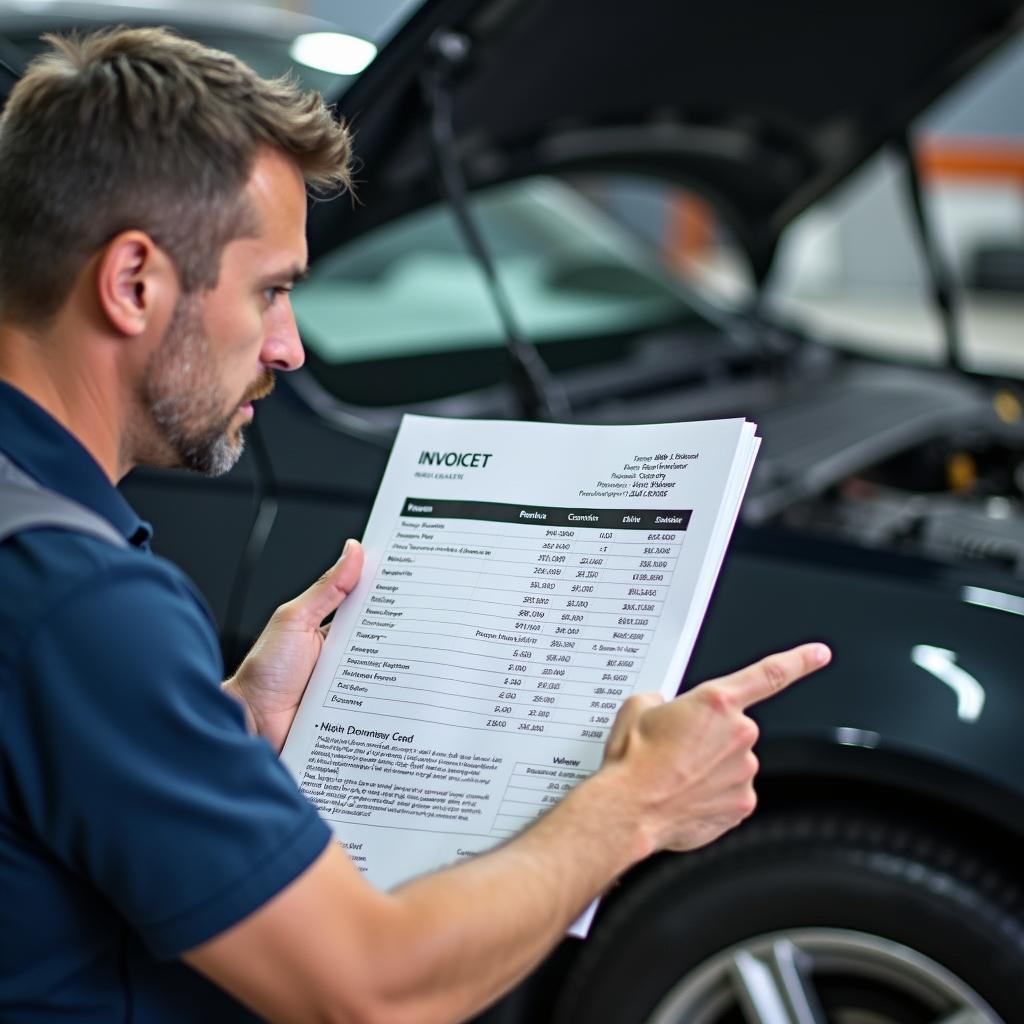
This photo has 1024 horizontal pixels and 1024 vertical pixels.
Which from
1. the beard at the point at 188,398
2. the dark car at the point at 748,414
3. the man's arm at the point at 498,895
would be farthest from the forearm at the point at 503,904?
the dark car at the point at 748,414

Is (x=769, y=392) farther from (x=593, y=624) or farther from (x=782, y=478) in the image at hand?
(x=593, y=624)

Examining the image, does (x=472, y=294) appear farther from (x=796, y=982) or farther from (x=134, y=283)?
(x=134, y=283)

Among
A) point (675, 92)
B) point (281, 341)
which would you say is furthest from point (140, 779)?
point (675, 92)

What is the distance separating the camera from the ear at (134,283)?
907mm

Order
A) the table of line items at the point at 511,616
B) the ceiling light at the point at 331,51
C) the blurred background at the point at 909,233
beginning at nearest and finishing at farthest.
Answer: the table of line items at the point at 511,616
the ceiling light at the point at 331,51
the blurred background at the point at 909,233

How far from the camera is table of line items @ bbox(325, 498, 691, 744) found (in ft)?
3.44

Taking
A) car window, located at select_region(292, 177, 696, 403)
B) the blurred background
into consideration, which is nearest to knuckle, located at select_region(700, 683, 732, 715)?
car window, located at select_region(292, 177, 696, 403)

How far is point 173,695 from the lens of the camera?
83cm

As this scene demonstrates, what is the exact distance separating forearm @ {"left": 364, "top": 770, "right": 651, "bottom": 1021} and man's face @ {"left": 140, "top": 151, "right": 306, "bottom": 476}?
337mm

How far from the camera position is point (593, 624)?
3.50 ft

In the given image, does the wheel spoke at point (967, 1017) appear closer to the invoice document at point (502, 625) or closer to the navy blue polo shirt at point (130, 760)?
the invoice document at point (502, 625)

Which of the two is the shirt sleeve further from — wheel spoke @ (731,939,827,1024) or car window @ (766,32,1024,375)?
car window @ (766,32,1024,375)

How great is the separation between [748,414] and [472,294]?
516 mm

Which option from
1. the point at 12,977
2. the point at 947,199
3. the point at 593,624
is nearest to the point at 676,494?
the point at 593,624
